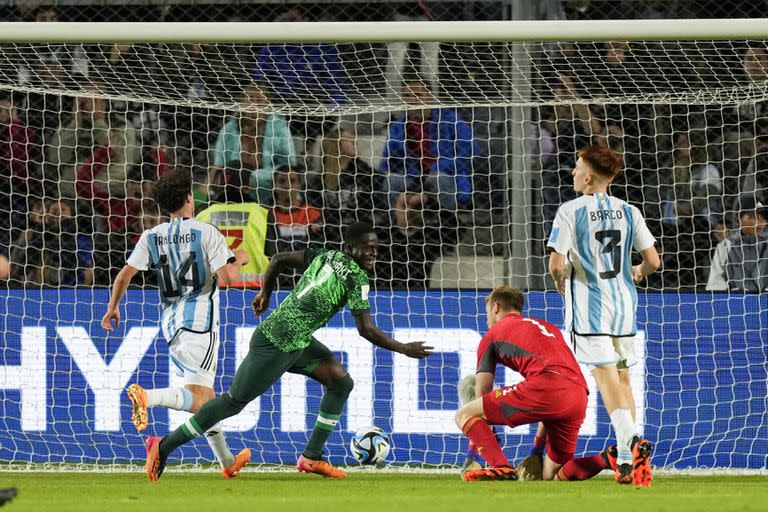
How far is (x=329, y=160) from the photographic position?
991cm

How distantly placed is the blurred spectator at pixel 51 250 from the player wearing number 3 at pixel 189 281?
2.46m

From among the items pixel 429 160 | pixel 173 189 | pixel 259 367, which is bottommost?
pixel 259 367

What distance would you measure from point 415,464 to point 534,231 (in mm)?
1875

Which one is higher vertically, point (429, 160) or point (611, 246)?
point (429, 160)

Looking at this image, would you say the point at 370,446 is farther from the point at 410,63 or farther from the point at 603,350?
the point at 410,63

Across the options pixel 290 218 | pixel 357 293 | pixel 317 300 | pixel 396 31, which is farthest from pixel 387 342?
pixel 290 218

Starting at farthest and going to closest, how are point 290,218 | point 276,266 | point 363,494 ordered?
point 290,218, point 276,266, point 363,494

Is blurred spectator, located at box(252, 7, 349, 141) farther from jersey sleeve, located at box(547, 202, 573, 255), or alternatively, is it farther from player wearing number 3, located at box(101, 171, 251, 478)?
jersey sleeve, located at box(547, 202, 573, 255)

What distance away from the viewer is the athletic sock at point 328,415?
726 centimetres

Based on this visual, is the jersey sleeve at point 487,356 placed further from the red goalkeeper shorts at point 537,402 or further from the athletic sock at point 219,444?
the athletic sock at point 219,444

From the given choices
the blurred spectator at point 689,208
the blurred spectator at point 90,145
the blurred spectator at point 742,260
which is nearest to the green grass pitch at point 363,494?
the blurred spectator at point 742,260

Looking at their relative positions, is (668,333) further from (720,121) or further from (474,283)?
(720,121)

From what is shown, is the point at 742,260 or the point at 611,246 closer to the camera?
the point at 611,246

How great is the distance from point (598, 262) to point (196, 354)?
2305 millimetres
